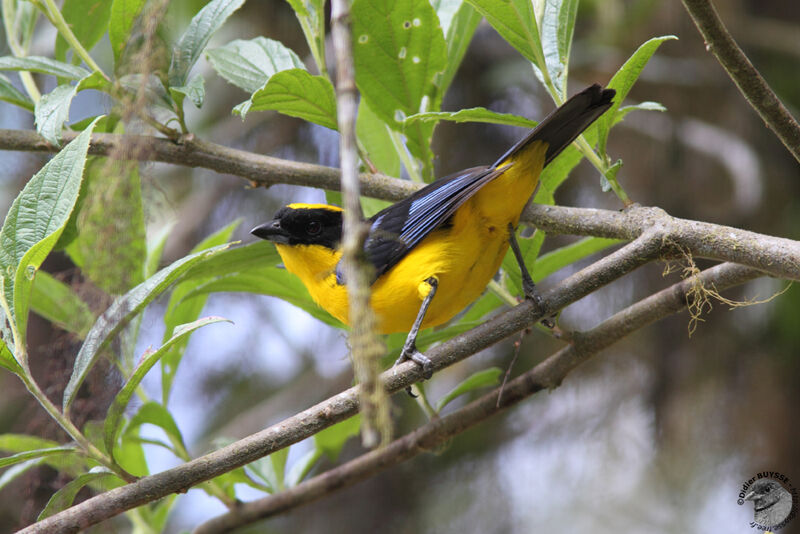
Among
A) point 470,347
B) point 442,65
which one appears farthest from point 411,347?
point 442,65

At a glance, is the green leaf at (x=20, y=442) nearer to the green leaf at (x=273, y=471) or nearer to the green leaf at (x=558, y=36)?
the green leaf at (x=273, y=471)

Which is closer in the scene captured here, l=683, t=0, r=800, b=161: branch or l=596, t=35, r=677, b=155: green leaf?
l=683, t=0, r=800, b=161: branch

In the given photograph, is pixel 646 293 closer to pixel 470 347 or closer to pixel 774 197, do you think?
pixel 774 197

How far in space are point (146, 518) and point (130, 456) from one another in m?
0.23

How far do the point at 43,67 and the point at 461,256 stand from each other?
146 cm

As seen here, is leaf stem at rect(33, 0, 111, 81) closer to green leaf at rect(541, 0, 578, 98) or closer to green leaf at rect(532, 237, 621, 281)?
green leaf at rect(541, 0, 578, 98)

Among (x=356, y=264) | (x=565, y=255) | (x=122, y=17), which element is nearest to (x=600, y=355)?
(x=565, y=255)

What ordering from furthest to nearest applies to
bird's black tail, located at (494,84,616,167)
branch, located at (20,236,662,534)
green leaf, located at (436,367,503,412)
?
green leaf, located at (436,367,503,412) < bird's black tail, located at (494,84,616,167) < branch, located at (20,236,662,534)

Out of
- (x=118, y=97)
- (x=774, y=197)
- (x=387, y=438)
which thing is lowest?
(x=387, y=438)

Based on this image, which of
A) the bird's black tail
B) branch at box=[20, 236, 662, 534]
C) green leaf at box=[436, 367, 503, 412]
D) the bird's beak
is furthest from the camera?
the bird's beak

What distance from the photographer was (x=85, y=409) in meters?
2.62

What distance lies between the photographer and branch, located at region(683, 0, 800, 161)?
1.82 meters

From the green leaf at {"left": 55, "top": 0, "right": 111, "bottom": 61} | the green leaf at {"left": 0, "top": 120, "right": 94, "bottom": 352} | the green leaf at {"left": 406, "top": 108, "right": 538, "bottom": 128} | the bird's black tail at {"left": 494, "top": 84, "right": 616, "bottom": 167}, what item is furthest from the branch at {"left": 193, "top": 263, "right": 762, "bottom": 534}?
the green leaf at {"left": 55, "top": 0, "right": 111, "bottom": 61}

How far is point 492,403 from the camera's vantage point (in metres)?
2.62
